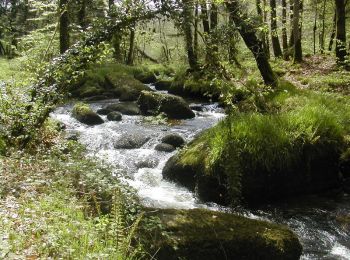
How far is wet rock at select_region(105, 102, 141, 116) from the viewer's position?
14.2 meters

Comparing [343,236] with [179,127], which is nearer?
[343,236]

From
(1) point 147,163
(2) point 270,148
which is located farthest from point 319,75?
(2) point 270,148

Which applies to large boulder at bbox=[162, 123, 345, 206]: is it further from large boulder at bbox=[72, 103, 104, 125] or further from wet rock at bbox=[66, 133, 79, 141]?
large boulder at bbox=[72, 103, 104, 125]

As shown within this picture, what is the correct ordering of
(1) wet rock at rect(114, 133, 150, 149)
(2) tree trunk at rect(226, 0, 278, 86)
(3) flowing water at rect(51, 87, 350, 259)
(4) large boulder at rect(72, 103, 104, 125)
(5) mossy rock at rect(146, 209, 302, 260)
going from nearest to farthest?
(5) mossy rock at rect(146, 209, 302, 260), (3) flowing water at rect(51, 87, 350, 259), (2) tree trunk at rect(226, 0, 278, 86), (1) wet rock at rect(114, 133, 150, 149), (4) large boulder at rect(72, 103, 104, 125)

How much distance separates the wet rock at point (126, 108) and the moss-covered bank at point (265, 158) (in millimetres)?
6044

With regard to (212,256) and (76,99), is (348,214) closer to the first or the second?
(212,256)

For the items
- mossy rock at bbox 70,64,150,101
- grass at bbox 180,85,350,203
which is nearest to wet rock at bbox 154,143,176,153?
grass at bbox 180,85,350,203

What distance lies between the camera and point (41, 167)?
5680mm

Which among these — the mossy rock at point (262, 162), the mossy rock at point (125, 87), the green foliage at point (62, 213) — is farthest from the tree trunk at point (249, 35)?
the mossy rock at point (125, 87)

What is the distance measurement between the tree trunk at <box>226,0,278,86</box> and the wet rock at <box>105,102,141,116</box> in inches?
184

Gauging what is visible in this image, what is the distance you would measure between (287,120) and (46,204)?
521cm

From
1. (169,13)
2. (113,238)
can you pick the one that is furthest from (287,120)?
(113,238)

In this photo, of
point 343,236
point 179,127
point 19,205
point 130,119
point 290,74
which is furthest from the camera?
point 290,74

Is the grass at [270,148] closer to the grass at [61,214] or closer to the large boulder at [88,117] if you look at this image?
the grass at [61,214]
